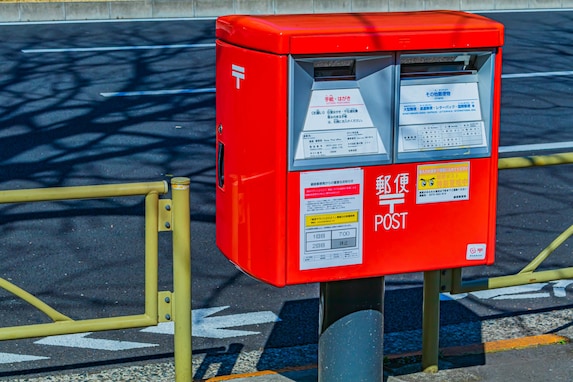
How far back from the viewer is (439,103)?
3850 millimetres

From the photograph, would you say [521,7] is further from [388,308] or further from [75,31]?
[388,308]

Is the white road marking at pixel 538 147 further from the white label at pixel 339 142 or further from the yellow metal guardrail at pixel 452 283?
the white label at pixel 339 142

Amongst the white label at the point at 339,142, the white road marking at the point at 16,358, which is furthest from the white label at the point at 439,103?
the white road marking at the point at 16,358

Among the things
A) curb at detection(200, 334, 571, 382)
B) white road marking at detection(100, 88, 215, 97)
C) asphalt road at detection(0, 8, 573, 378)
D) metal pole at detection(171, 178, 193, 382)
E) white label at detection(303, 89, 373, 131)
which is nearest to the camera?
white label at detection(303, 89, 373, 131)

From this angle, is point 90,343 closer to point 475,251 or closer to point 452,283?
point 452,283

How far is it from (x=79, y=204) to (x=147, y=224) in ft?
12.8

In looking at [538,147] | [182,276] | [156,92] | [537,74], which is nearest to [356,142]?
[182,276]

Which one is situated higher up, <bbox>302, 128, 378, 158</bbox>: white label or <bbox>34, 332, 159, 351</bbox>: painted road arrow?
<bbox>302, 128, 378, 158</bbox>: white label

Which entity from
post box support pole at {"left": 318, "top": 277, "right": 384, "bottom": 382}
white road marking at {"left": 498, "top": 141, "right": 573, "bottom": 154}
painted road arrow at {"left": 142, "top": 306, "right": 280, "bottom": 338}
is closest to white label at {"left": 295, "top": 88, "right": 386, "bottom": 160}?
post box support pole at {"left": 318, "top": 277, "right": 384, "bottom": 382}

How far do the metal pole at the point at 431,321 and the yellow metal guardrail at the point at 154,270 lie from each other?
1.15 m

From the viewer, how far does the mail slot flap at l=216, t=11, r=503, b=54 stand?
3.53 meters

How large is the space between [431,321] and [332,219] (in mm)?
1154

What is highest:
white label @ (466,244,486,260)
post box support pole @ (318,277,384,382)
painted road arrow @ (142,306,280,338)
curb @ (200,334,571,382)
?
white label @ (466,244,486,260)

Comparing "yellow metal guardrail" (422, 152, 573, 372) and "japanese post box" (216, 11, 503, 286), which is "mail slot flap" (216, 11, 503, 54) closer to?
"japanese post box" (216, 11, 503, 286)
